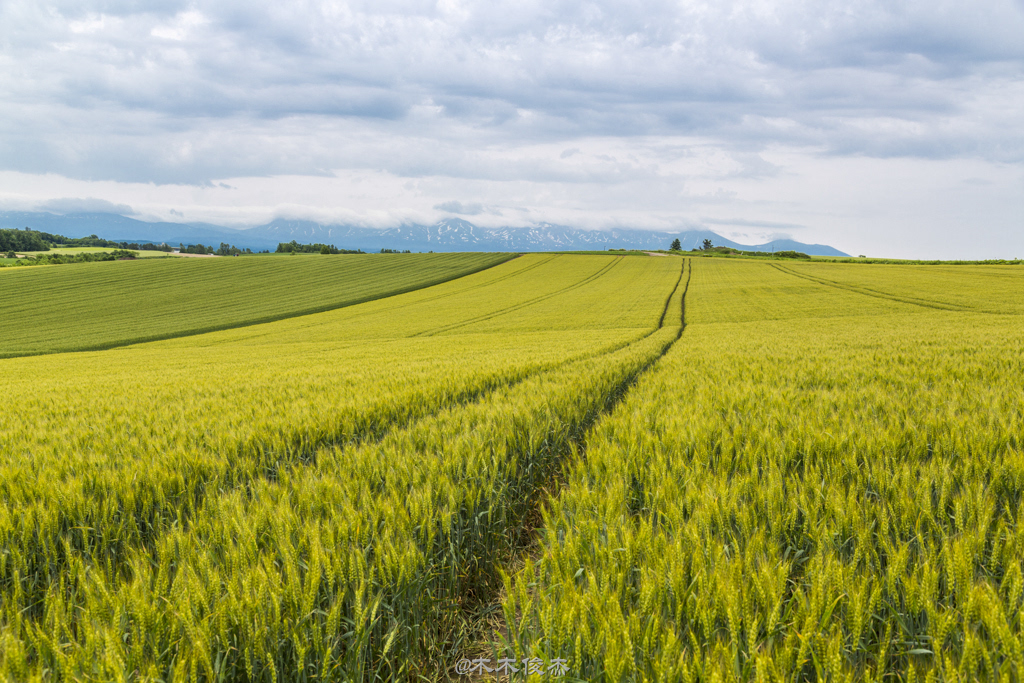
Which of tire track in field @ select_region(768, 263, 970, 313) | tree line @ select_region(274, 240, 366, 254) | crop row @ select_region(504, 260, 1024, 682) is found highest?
tree line @ select_region(274, 240, 366, 254)

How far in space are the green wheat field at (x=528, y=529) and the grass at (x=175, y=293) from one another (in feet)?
110

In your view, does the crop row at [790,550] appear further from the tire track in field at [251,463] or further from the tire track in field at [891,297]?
the tire track in field at [891,297]

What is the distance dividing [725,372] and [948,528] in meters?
5.83

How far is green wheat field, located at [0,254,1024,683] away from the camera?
1757 mm

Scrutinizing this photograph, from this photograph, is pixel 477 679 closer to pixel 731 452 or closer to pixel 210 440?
pixel 731 452

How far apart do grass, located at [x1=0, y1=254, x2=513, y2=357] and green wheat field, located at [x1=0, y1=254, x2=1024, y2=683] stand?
3342cm

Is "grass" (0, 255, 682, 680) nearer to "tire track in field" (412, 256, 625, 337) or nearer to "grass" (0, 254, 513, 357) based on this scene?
"tire track in field" (412, 256, 625, 337)

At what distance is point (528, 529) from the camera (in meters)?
3.96

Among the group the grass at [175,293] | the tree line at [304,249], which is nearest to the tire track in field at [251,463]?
the grass at [175,293]

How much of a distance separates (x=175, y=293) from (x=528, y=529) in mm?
61449

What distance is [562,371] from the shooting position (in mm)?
8750

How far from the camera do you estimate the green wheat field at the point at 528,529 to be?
1757 millimetres

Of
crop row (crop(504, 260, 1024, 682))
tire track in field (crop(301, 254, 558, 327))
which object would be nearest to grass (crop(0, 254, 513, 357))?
tire track in field (crop(301, 254, 558, 327))
